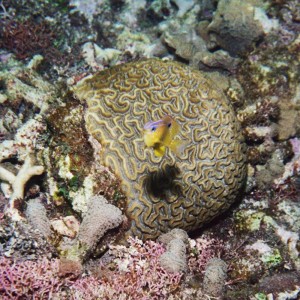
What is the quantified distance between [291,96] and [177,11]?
341cm

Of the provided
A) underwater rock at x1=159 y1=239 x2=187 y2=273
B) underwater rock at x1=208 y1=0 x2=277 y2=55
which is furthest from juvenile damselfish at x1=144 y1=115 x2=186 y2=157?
underwater rock at x1=208 y1=0 x2=277 y2=55

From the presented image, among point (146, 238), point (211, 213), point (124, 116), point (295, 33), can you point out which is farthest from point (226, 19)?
point (146, 238)

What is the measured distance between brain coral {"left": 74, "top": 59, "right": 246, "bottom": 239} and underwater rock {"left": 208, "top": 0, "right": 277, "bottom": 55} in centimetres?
217

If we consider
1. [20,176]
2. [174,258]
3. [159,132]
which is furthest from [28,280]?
[159,132]

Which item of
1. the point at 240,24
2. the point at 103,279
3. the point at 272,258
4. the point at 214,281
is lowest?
the point at 272,258

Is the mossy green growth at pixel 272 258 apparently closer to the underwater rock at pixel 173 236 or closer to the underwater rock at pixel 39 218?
the underwater rock at pixel 173 236

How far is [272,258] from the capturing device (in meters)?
4.52

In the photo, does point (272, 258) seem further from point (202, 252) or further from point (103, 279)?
point (103, 279)

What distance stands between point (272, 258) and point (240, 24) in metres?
4.32

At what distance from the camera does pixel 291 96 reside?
606cm

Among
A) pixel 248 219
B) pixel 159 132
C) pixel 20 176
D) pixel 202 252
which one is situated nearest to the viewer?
pixel 159 132

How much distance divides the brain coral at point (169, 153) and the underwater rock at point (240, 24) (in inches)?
85.6

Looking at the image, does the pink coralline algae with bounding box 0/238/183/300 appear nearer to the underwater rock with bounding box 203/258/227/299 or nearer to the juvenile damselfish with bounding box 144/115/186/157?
the underwater rock with bounding box 203/258/227/299

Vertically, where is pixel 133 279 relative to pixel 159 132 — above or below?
below
